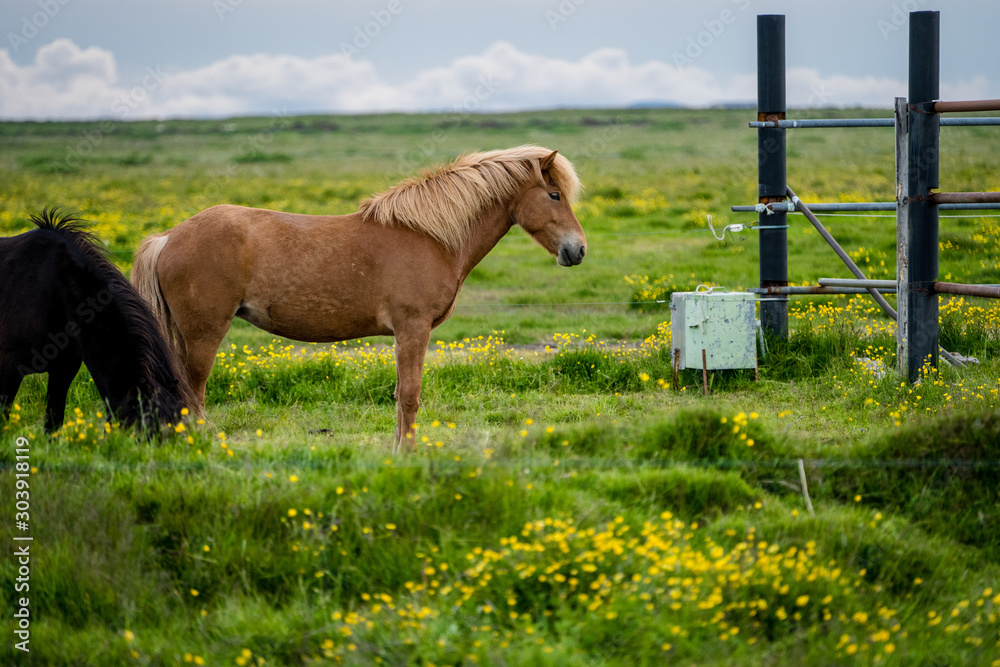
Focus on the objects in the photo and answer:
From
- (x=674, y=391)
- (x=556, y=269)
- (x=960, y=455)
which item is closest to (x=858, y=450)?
(x=960, y=455)

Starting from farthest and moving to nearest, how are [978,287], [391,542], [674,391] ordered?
[674,391]
[978,287]
[391,542]

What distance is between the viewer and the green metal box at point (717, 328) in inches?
275

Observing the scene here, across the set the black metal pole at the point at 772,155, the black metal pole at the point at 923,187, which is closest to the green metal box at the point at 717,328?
the black metal pole at the point at 772,155

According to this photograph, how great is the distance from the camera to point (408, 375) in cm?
577

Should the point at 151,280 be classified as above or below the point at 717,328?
above

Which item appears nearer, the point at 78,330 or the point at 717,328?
the point at 78,330

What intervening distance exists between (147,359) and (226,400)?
253 centimetres

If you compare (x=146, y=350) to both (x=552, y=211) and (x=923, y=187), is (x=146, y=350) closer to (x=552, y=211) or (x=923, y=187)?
(x=552, y=211)

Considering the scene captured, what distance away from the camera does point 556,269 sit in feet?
49.1

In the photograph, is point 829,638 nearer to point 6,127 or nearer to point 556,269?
point 556,269

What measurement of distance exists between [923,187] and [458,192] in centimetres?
366

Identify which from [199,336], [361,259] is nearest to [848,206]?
[361,259]

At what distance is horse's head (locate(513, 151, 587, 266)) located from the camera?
6.04 meters

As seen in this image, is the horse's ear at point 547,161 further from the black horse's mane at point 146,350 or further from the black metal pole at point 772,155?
the black horse's mane at point 146,350
